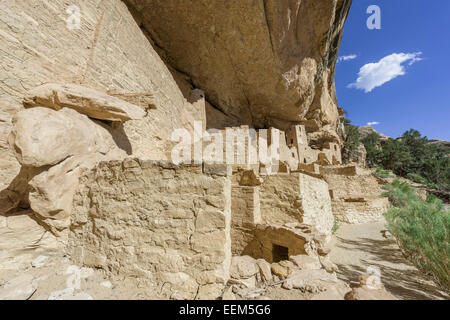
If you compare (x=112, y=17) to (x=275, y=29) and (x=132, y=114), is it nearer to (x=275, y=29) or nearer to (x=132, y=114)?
(x=132, y=114)

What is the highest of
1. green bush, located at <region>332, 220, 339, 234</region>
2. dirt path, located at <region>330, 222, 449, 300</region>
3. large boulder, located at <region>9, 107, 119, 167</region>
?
large boulder, located at <region>9, 107, 119, 167</region>

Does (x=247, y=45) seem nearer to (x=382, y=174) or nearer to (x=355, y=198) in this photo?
(x=355, y=198)

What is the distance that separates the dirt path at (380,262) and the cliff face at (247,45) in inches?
310

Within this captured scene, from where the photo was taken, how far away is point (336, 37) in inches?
393

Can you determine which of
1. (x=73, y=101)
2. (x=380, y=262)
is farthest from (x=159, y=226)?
(x=380, y=262)

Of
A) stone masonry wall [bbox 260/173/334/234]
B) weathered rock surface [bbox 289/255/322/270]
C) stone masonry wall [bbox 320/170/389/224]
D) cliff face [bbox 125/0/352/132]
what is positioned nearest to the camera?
weathered rock surface [bbox 289/255/322/270]

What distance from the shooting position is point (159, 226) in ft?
6.26

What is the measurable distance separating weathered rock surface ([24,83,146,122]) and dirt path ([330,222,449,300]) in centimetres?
568

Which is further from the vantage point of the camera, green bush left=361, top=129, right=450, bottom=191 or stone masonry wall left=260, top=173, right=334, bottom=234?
green bush left=361, top=129, right=450, bottom=191

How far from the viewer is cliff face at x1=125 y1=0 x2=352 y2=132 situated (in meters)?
6.63

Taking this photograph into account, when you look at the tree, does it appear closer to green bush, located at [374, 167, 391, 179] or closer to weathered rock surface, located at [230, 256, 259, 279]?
green bush, located at [374, 167, 391, 179]

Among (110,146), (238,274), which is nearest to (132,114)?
(110,146)

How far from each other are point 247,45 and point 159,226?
8336 mm

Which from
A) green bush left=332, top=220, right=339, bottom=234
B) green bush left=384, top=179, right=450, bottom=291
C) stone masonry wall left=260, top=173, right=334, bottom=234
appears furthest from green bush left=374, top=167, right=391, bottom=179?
stone masonry wall left=260, top=173, right=334, bottom=234
